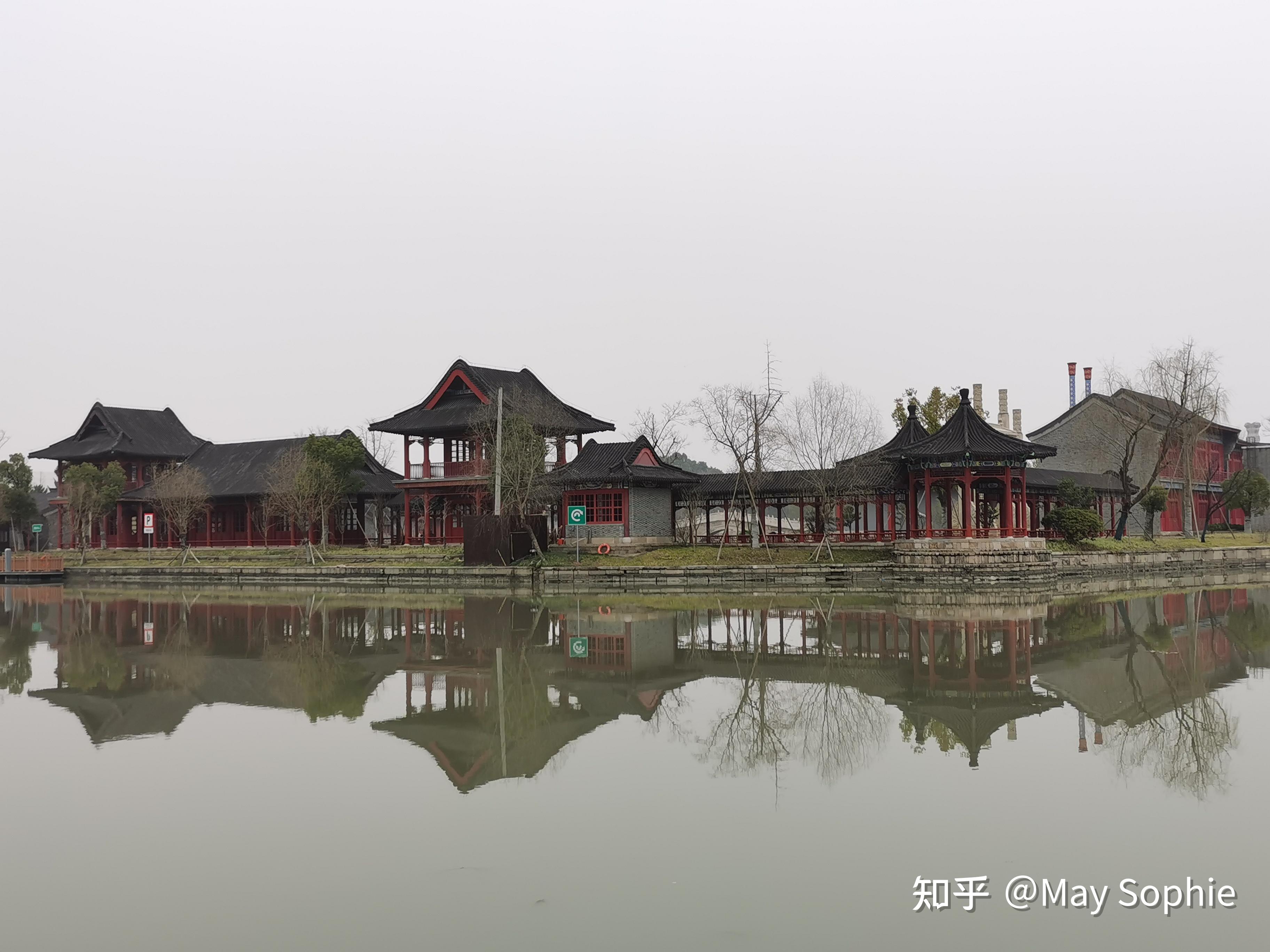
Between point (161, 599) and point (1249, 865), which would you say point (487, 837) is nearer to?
point (1249, 865)

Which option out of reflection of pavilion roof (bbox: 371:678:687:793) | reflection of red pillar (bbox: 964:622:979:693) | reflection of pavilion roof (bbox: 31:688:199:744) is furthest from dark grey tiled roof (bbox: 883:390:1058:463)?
reflection of pavilion roof (bbox: 31:688:199:744)

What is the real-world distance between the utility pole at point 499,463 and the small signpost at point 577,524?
262cm

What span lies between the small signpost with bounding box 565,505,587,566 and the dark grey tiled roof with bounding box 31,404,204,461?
3030 centimetres

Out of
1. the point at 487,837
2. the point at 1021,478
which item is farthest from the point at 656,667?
the point at 1021,478

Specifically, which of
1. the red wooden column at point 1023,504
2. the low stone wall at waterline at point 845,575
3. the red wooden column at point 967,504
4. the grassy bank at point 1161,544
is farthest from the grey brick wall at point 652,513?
the grassy bank at point 1161,544

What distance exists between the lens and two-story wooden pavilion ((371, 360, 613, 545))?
4712 cm

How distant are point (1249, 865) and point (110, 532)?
6366 cm

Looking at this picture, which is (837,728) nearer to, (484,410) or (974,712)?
(974,712)

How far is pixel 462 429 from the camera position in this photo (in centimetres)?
4788

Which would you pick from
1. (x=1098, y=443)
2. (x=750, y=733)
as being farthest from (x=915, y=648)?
(x=1098, y=443)

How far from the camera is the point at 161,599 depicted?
36906 mm

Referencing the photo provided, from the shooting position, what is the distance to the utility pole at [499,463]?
4084 cm

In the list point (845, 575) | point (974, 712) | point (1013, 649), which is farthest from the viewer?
point (845, 575)

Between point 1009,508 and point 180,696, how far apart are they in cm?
2902
